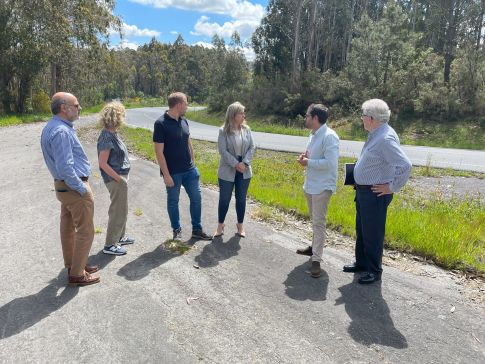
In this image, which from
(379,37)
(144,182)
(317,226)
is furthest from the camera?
(379,37)

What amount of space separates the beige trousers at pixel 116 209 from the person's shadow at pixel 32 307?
3.20 feet

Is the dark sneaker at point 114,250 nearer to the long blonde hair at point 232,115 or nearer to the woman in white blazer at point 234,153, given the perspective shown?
the woman in white blazer at point 234,153

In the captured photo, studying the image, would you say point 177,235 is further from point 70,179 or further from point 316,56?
point 316,56

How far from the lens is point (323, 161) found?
4.73 metres

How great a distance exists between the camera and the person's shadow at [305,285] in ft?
14.0

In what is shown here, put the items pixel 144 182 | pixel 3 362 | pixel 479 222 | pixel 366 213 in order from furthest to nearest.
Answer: pixel 144 182 < pixel 479 222 < pixel 366 213 < pixel 3 362

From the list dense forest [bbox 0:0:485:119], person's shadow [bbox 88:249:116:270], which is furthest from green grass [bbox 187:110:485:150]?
person's shadow [bbox 88:249:116:270]

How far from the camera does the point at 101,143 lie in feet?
16.3

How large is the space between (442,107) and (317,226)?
23.0m

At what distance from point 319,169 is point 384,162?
789 millimetres

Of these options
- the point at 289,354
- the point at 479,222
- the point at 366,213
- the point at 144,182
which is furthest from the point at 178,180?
the point at 479,222

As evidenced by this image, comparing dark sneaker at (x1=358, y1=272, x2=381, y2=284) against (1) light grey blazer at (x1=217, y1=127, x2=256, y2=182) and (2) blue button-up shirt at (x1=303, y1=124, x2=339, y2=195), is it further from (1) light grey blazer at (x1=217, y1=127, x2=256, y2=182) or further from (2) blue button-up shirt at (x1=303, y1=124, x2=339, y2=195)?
(1) light grey blazer at (x1=217, y1=127, x2=256, y2=182)

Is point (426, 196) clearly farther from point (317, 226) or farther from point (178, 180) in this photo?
point (178, 180)

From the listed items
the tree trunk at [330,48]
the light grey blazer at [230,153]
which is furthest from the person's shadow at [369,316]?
the tree trunk at [330,48]
